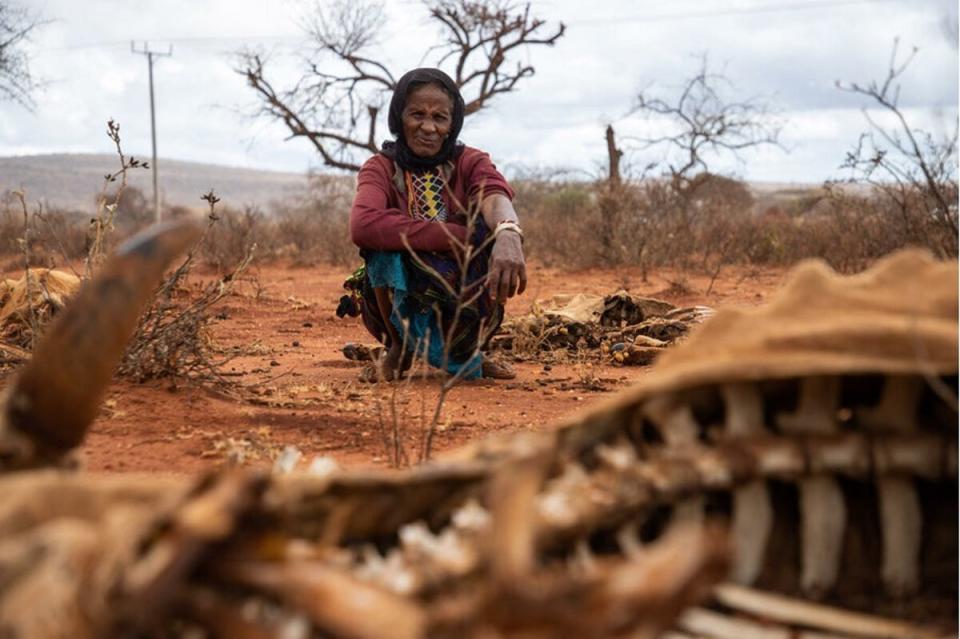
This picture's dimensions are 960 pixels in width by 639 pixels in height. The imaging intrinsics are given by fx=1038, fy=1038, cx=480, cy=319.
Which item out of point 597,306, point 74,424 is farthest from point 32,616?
point 597,306

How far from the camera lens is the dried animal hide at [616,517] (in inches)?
30.5

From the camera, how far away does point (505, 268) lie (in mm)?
3838

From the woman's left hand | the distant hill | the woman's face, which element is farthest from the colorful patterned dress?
the distant hill

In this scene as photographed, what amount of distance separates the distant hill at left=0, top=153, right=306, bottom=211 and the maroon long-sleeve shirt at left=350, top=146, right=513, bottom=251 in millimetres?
63315

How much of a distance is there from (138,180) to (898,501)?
7433cm

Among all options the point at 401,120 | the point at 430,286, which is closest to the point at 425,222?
the point at 430,286

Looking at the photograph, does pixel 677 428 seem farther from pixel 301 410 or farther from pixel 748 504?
pixel 301 410

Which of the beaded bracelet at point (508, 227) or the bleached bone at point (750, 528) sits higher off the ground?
the beaded bracelet at point (508, 227)

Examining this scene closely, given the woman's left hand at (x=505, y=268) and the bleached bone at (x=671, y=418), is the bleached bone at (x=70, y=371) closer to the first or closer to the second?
the bleached bone at (x=671, y=418)

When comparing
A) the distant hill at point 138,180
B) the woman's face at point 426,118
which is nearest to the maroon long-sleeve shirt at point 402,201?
the woman's face at point 426,118

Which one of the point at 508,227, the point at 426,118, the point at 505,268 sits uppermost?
the point at 426,118

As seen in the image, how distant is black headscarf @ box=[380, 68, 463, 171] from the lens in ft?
14.4

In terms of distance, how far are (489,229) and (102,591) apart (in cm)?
348

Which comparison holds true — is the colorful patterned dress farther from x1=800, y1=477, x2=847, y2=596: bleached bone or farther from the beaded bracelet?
x1=800, y1=477, x2=847, y2=596: bleached bone
